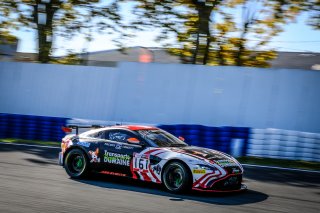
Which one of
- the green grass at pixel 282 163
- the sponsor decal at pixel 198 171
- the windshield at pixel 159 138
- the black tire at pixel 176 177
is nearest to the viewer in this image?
the sponsor decal at pixel 198 171

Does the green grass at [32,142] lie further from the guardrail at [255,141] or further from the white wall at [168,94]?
the guardrail at [255,141]

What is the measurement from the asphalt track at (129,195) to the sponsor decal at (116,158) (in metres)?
0.45

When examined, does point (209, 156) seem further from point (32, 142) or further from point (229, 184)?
point (32, 142)

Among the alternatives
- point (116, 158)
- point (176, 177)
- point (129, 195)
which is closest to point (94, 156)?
point (116, 158)

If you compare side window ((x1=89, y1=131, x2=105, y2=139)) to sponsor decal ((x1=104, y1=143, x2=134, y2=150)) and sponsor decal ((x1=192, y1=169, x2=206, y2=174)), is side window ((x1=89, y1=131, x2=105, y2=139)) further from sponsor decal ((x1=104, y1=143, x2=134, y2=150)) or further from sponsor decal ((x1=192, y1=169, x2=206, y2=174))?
sponsor decal ((x1=192, y1=169, x2=206, y2=174))

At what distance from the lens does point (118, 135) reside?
945cm

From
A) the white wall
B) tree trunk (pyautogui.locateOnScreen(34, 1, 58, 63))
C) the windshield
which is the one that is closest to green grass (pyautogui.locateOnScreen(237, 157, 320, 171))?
the white wall

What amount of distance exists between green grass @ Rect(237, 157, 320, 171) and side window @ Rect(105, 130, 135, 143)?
528 centimetres

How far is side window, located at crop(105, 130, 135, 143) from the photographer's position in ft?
30.5

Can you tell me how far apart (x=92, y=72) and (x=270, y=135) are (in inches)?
344

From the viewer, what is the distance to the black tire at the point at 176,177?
8023 mm

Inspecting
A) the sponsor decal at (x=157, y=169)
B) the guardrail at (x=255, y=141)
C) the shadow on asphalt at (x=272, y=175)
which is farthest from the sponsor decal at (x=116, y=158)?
the guardrail at (x=255, y=141)

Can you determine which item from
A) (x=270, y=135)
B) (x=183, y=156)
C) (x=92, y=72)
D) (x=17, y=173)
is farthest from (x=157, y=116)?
(x=183, y=156)

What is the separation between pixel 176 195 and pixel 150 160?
96 cm
